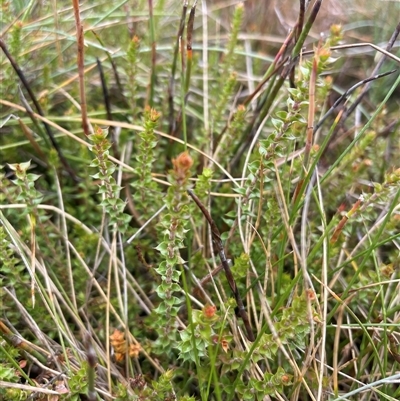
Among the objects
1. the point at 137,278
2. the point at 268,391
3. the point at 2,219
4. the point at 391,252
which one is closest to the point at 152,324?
the point at 137,278

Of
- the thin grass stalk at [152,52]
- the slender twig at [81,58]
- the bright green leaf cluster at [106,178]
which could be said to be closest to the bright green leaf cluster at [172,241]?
the bright green leaf cluster at [106,178]

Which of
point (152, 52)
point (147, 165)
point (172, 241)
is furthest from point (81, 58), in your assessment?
point (172, 241)

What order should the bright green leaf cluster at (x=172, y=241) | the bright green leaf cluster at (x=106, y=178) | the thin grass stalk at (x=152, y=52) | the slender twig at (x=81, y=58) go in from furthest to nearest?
1. the thin grass stalk at (x=152, y=52)
2. the slender twig at (x=81, y=58)
3. the bright green leaf cluster at (x=106, y=178)
4. the bright green leaf cluster at (x=172, y=241)

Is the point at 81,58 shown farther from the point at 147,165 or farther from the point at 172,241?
the point at 172,241

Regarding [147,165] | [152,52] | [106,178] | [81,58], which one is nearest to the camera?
[106,178]

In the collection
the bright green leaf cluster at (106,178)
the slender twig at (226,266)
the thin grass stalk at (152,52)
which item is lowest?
the slender twig at (226,266)

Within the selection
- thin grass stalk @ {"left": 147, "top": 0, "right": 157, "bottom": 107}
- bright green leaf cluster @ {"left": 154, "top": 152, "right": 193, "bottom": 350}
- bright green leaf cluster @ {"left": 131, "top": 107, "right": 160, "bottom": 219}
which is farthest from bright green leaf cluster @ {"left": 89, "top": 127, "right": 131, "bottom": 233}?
thin grass stalk @ {"left": 147, "top": 0, "right": 157, "bottom": 107}

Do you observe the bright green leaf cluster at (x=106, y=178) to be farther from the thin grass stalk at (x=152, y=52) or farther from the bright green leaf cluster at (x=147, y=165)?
the thin grass stalk at (x=152, y=52)

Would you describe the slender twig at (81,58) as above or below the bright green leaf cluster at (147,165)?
above

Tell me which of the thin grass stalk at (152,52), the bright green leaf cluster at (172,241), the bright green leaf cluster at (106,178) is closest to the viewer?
the bright green leaf cluster at (172,241)

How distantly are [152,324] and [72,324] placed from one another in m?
0.27

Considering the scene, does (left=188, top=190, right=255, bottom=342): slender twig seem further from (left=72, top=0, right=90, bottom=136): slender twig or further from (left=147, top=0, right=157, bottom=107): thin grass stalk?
(left=147, top=0, right=157, bottom=107): thin grass stalk

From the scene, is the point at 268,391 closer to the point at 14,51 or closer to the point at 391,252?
the point at 391,252

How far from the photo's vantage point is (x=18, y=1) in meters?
1.77
